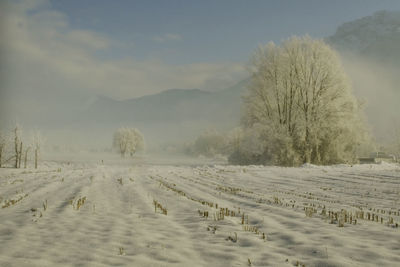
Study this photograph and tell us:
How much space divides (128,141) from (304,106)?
71.8 meters

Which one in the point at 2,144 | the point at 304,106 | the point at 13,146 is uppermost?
the point at 304,106

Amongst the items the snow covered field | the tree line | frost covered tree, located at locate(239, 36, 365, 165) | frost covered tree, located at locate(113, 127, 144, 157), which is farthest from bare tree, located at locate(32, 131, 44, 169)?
frost covered tree, located at locate(113, 127, 144, 157)

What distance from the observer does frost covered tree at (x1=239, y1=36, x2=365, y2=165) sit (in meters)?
29.4

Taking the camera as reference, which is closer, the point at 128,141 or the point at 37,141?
the point at 37,141

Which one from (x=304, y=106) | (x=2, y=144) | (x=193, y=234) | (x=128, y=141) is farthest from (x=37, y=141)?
(x=128, y=141)

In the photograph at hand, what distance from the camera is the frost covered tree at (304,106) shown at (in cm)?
2939

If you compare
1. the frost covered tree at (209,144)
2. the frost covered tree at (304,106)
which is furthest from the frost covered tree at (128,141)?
the frost covered tree at (304,106)

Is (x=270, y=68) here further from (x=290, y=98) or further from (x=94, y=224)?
(x=94, y=224)

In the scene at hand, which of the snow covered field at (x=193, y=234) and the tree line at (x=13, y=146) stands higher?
the tree line at (x=13, y=146)

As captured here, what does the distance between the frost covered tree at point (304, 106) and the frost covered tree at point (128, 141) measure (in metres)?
67.7

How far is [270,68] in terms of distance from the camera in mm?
31547

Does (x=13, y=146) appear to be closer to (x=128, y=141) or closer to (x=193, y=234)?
(x=193, y=234)

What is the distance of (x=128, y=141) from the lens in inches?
3703

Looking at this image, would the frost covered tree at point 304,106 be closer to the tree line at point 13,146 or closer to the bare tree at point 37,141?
the tree line at point 13,146
